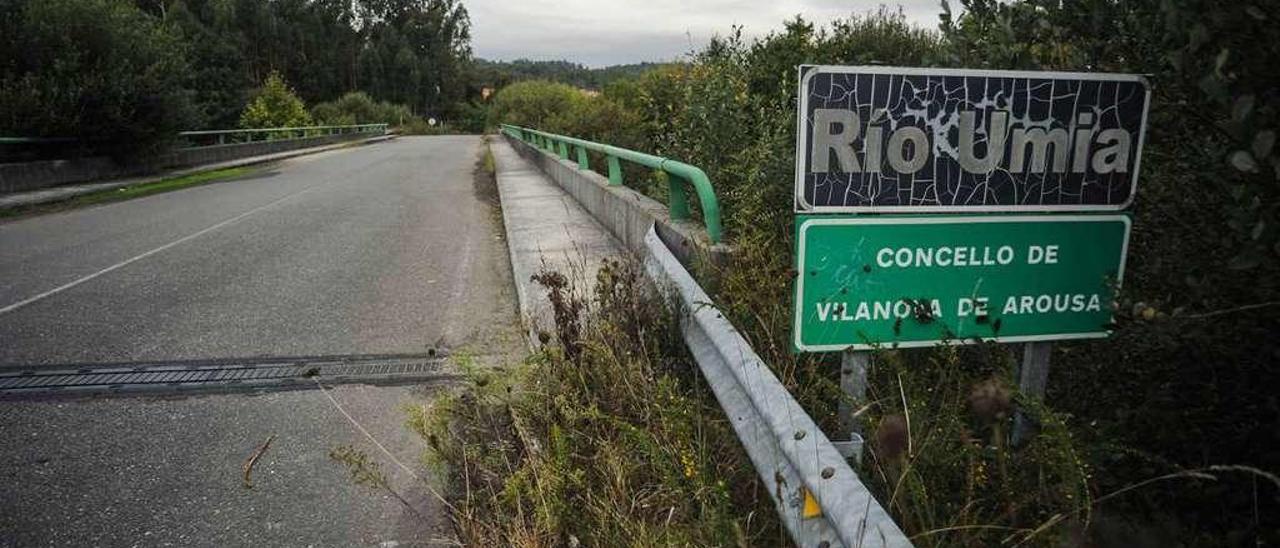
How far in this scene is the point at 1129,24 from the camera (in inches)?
101

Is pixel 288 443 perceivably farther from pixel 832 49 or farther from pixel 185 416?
pixel 832 49

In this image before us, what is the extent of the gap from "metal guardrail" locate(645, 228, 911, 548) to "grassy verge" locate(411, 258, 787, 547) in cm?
16

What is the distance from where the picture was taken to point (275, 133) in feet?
127

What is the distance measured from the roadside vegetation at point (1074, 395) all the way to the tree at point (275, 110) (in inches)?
1878

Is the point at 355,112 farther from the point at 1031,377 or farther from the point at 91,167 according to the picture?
the point at 1031,377

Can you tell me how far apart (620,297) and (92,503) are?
2.50 meters

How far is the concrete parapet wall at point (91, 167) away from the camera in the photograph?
15422 millimetres

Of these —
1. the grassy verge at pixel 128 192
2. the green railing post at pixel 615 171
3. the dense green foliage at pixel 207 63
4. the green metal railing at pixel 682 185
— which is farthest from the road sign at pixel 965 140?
the dense green foliage at pixel 207 63

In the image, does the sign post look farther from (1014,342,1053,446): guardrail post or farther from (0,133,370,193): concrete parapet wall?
(0,133,370,193): concrete parapet wall

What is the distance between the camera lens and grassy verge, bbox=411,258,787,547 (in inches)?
99.0

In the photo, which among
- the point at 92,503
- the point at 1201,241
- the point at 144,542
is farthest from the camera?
the point at 92,503

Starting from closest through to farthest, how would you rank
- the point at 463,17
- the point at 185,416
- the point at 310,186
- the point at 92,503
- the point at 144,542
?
the point at 144,542 < the point at 92,503 < the point at 185,416 < the point at 310,186 < the point at 463,17

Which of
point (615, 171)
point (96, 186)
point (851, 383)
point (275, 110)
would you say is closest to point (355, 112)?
point (275, 110)

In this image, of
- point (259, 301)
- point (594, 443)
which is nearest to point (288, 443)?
point (594, 443)
